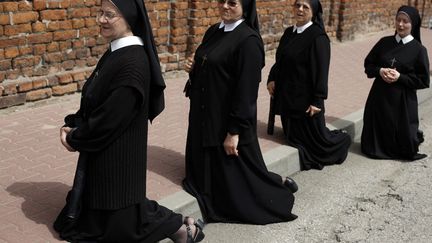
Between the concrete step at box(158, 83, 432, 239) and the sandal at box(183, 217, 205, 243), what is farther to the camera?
the concrete step at box(158, 83, 432, 239)

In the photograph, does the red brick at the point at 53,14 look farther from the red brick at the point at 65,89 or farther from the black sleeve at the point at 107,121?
the black sleeve at the point at 107,121

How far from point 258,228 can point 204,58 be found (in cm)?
147

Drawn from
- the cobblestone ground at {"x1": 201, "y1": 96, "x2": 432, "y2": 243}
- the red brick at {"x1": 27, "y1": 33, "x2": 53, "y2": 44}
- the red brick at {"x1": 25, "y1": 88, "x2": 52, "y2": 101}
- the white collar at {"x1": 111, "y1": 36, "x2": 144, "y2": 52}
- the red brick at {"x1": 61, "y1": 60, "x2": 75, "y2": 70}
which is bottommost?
the cobblestone ground at {"x1": 201, "y1": 96, "x2": 432, "y2": 243}

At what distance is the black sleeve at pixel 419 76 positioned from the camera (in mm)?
6531

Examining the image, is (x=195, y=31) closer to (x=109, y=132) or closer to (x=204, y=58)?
(x=204, y=58)

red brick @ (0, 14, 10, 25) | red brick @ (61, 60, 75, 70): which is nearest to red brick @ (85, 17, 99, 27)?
red brick @ (61, 60, 75, 70)

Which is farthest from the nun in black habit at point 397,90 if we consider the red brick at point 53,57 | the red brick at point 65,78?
the red brick at point 53,57

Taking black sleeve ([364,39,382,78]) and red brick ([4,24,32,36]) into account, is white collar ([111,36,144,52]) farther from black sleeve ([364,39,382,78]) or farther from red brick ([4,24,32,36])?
red brick ([4,24,32,36])

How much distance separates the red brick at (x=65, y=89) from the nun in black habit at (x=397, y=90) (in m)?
3.95

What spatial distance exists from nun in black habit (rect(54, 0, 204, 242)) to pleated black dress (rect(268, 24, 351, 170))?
249cm

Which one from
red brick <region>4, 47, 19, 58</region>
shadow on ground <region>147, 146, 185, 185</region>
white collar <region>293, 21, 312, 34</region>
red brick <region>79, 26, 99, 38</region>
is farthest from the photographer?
red brick <region>79, 26, 99, 38</region>

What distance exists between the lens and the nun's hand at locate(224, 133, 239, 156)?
15.1ft

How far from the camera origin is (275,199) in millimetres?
4930

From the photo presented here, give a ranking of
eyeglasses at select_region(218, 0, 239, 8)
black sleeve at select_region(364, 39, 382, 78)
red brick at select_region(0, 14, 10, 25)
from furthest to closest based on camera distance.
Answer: red brick at select_region(0, 14, 10, 25) < black sleeve at select_region(364, 39, 382, 78) < eyeglasses at select_region(218, 0, 239, 8)
